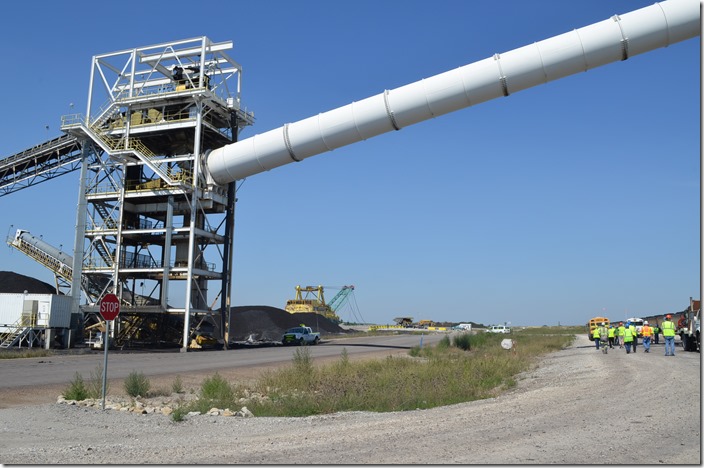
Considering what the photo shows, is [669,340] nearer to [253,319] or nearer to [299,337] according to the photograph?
[299,337]

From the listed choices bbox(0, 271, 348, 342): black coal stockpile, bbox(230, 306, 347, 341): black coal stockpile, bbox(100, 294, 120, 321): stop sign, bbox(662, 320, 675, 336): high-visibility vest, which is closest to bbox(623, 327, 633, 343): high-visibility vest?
bbox(662, 320, 675, 336): high-visibility vest

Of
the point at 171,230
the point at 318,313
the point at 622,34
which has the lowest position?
the point at 318,313

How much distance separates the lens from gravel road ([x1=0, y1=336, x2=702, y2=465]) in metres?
8.12

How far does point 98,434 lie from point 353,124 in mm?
23660

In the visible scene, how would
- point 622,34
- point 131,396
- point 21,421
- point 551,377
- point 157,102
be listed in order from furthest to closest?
point 157,102 < point 622,34 < point 551,377 < point 131,396 < point 21,421

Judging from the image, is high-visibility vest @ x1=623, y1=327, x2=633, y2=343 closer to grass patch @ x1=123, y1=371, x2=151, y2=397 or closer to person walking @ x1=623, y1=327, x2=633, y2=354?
person walking @ x1=623, y1=327, x2=633, y2=354

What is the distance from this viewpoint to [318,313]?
300 ft

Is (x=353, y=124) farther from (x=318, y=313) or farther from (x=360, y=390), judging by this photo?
(x=318, y=313)

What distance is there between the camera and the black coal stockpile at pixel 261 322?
65312 mm

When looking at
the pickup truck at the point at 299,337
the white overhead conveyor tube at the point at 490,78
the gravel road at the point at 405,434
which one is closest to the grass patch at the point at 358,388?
the gravel road at the point at 405,434

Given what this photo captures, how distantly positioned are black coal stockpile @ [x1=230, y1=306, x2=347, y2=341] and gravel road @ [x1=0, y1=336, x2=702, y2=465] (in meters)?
49.1

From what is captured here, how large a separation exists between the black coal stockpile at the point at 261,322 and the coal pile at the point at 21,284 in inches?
738

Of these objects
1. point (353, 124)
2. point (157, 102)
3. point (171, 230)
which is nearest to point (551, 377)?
point (353, 124)

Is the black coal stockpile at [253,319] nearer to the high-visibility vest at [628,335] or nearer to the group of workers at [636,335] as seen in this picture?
the group of workers at [636,335]
